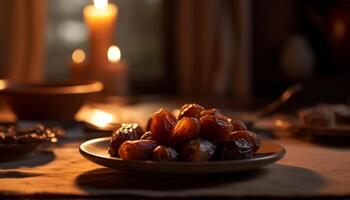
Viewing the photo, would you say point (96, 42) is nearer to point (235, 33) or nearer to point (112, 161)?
point (235, 33)

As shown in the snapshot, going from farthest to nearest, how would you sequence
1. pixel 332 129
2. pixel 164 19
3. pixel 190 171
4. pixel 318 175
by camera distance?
pixel 164 19 < pixel 332 129 < pixel 318 175 < pixel 190 171

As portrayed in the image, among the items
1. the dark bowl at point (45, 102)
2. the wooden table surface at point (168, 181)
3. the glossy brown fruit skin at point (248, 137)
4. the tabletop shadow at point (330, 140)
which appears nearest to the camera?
the wooden table surface at point (168, 181)

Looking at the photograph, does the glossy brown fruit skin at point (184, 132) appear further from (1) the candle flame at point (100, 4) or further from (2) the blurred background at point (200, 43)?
(2) the blurred background at point (200, 43)

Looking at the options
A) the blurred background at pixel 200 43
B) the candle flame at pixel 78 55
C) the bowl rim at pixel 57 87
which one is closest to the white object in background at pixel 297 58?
the blurred background at pixel 200 43

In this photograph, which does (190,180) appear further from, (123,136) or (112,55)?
(112,55)

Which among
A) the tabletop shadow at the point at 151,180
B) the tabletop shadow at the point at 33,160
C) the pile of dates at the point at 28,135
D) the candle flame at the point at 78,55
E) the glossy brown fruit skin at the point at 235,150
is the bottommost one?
→ the tabletop shadow at the point at 33,160

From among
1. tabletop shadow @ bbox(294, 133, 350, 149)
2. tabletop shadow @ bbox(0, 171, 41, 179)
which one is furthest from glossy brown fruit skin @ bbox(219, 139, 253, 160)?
tabletop shadow @ bbox(294, 133, 350, 149)

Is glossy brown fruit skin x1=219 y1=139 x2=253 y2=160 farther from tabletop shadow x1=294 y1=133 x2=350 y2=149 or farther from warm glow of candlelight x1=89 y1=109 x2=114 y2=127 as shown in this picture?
warm glow of candlelight x1=89 y1=109 x2=114 y2=127

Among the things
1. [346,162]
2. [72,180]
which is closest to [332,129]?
[346,162]
